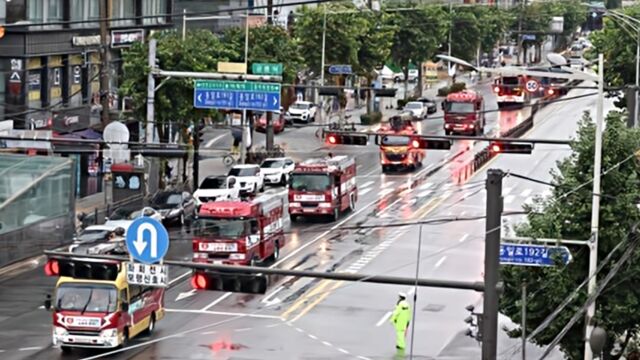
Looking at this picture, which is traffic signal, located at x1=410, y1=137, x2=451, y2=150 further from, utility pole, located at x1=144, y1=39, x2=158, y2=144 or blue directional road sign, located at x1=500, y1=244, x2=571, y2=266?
blue directional road sign, located at x1=500, y1=244, x2=571, y2=266

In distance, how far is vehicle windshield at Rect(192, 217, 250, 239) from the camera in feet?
158

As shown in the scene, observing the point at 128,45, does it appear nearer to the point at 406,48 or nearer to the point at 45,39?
the point at 45,39

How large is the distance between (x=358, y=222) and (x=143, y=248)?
34329mm

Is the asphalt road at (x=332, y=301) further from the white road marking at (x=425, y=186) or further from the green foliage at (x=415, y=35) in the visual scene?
the green foliage at (x=415, y=35)

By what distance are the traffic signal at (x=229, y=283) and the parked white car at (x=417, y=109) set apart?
71.5 metres

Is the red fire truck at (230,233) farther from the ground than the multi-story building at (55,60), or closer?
closer

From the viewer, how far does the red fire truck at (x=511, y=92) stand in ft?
344

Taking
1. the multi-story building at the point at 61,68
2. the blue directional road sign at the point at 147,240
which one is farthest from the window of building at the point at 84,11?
the blue directional road sign at the point at 147,240

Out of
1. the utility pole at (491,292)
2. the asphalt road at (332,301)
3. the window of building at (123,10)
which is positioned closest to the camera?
the utility pole at (491,292)

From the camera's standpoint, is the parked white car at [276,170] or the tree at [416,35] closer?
the parked white car at [276,170]

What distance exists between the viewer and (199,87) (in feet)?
193

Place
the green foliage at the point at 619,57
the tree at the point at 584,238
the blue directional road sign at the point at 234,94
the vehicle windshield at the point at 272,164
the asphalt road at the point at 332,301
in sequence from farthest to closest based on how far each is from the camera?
the green foliage at the point at 619,57
the vehicle windshield at the point at 272,164
the blue directional road sign at the point at 234,94
the asphalt road at the point at 332,301
the tree at the point at 584,238

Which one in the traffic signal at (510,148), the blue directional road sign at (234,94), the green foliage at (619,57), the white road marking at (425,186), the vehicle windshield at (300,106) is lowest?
the white road marking at (425,186)

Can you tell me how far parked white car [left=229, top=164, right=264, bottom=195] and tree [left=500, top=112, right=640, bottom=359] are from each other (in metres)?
33.7
